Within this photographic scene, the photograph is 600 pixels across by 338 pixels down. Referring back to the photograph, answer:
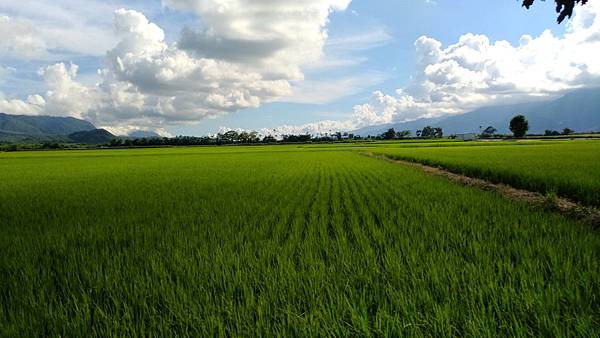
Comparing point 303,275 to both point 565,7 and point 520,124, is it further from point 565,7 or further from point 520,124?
point 520,124

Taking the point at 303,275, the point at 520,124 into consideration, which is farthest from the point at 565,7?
the point at 520,124

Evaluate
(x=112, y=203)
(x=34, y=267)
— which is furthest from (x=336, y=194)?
(x=34, y=267)

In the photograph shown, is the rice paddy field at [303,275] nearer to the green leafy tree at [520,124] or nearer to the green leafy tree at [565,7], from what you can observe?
the green leafy tree at [565,7]

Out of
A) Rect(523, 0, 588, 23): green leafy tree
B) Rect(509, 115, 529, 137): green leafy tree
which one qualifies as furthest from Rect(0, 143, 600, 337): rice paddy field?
Rect(509, 115, 529, 137): green leafy tree

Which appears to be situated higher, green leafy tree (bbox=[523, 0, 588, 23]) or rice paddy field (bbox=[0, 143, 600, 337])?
green leafy tree (bbox=[523, 0, 588, 23])

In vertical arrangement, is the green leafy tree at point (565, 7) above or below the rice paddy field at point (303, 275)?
above

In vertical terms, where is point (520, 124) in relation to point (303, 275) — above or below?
above

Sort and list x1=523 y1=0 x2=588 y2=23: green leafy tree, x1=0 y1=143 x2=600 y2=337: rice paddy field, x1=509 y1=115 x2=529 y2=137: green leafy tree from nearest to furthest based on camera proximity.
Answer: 1. x1=0 y1=143 x2=600 y2=337: rice paddy field
2. x1=523 y1=0 x2=588 y2=23: green leafy tree
3. x1=509 y1=115 x2=529 y2=137: green leafy tree

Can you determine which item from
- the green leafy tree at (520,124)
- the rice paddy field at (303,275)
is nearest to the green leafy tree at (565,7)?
the rice paddy field at (303,275)

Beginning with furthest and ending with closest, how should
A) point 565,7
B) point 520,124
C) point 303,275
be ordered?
point 520,124
point 565,7
point 303,275

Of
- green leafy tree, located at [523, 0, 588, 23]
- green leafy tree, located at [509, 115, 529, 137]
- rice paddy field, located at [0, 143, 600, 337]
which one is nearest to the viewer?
rice paddy field, located at [0, 143, 600, 337]

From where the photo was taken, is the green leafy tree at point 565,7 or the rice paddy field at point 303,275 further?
the green leafy tree at point 565,7

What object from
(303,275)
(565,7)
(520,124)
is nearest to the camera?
(303,275)

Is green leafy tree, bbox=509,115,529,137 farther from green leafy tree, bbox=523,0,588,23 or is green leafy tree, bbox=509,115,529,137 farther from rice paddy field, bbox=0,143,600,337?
rice paddy field, bbox=0,143,600,337
